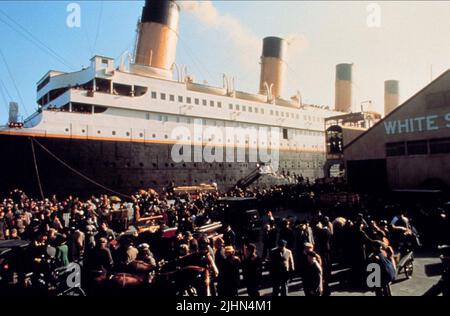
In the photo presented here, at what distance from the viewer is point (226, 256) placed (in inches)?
252

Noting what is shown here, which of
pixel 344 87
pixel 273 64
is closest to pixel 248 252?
pixel 273 64

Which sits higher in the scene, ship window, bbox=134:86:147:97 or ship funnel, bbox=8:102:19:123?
ship window, bbox=134:86:147:97

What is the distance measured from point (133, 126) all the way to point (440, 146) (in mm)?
21832

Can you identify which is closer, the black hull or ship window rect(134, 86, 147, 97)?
the black hull

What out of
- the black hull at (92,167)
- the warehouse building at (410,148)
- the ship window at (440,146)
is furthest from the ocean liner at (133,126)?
the ship window at (440,146)

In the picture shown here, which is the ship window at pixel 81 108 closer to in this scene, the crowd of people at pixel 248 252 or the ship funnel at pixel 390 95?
the crowd of people at pixel 248 252

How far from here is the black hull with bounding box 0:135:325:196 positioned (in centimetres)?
1895

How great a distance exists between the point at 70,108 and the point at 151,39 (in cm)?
987

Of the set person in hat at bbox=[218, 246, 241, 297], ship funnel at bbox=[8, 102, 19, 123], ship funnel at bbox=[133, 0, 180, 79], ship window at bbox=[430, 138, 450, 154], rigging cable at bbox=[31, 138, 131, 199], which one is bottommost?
person in hat at bbox=[218, 246, 241, 297]

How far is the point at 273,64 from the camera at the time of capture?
38656mm

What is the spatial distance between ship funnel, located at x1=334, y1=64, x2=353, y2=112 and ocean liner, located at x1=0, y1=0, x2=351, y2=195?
18420 mm

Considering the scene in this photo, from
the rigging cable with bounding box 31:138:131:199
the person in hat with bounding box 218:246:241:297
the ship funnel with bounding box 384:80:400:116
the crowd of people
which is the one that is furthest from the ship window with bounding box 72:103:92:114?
the ship funnel with bounding box 384:80:400:116

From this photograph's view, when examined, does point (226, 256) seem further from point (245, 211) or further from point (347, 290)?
point (245, 211)

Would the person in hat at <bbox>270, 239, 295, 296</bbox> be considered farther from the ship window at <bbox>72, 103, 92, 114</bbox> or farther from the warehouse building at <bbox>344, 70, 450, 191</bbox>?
the ship window at <bbox>72, 103, 92, 114</bbox>
